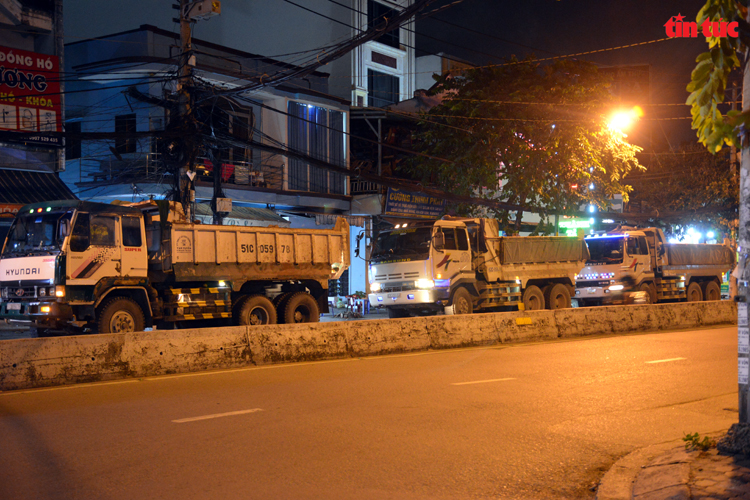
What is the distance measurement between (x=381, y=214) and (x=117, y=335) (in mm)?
20251

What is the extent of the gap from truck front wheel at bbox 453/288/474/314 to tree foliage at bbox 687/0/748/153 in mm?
16026

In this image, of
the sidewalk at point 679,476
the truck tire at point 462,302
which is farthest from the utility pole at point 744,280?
the truck tire at point 462,302

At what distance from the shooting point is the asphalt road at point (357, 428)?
537 centimetres

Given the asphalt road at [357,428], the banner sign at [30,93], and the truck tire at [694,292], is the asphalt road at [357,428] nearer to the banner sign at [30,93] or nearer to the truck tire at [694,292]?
the banner sign at [30,93]

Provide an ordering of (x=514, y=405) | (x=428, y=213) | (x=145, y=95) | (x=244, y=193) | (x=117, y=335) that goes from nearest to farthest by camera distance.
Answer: (x=514, y=405) < (x=117, y=335) < (x=145, y=95) < (x=244, y=193) < (x=428, y=213)

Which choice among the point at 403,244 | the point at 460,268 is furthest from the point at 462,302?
the point at 403,244

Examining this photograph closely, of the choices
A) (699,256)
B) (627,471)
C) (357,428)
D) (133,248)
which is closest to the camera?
(627,471)

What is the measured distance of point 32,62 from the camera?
21797 millimetres

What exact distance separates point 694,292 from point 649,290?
4.19 metres

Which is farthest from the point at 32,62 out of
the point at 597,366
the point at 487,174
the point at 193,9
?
the point at 597,366

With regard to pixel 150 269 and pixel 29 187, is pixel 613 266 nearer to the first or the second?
pixel 150 269

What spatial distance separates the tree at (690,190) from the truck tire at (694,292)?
8.36 m

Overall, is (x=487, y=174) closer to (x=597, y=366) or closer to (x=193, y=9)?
(x=193, y=9)

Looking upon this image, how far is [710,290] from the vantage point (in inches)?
1166
